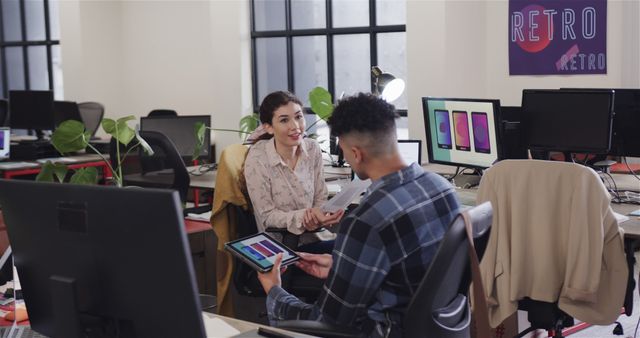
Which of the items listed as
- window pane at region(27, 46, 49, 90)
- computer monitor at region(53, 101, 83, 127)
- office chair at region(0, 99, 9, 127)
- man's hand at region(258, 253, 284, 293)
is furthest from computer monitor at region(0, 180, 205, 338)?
window pane at region(27, 46, 49, 90)

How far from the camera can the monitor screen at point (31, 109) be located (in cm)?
808

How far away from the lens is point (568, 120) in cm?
416

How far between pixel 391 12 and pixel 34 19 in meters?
4.88

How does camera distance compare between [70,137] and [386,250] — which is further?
[70,137]

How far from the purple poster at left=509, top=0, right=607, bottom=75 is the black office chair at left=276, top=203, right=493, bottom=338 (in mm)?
4560

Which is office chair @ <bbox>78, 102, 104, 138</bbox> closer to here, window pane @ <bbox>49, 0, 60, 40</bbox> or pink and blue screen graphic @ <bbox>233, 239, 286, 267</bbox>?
window pane @ <bbox>49, 0, 60, 40</bbox>

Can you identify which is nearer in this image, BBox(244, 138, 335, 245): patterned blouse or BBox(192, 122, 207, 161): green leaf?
BBox(244, 138, 335, 245): patterned blouse

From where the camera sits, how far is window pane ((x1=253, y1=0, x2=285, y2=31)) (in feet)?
27.4

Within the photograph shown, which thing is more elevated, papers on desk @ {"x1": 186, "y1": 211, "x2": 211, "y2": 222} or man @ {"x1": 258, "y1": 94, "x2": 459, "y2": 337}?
man @ {"x1": 258, "y1": 94, "x2": 459, "y2": 337}

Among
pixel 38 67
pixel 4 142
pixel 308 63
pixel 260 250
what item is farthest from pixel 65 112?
pixel 260 250

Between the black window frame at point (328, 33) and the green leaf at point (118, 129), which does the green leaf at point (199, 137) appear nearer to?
the green leaf at point (118, 129)

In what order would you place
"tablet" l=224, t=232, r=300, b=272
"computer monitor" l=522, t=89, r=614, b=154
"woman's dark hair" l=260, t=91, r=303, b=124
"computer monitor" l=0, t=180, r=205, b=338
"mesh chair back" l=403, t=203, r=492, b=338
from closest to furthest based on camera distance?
1. "computer monitor" l=0, t=180, r=205, b=338
2. "mesh chair back" l=403, t=203, r=492, b=338
3. "tablet" l=224, t=232, r=300, b=272
4. "woman's dark hair" l=260, t=91, r=303, b=124
5. "computer monitor" l=522, t=89, r=614, b=154

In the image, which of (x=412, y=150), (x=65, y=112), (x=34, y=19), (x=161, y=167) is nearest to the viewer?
(x=412, y=150)

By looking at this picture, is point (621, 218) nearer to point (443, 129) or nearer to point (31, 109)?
point (443, 129)
